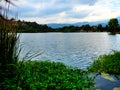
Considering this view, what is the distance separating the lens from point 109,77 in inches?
427

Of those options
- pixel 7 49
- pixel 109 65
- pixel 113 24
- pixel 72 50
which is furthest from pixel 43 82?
pixel 113 24

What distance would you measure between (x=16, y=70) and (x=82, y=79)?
267 cm

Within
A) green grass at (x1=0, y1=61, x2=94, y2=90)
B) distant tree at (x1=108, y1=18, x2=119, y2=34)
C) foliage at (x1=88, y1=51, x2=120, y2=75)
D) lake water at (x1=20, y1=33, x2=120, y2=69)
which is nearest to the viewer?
green grass at (x1=0, y1=61, x2=94, y2=90)

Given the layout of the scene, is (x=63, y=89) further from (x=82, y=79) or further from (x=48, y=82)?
(x=82, y=79)

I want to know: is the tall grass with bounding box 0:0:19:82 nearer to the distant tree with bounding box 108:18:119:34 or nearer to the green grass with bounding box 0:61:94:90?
the green grass with bounding box 0:61:94:90

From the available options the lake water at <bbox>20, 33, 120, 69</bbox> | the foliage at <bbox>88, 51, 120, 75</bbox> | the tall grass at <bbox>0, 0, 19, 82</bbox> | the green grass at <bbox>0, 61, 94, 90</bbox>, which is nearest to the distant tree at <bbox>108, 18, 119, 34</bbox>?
the lake water at <bbox>20, 33, 120, 69</bbox>

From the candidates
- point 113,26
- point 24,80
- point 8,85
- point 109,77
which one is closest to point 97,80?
point 109,77

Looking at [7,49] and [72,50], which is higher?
[7,49]

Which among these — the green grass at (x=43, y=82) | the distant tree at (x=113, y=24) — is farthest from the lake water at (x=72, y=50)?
the distant tree at (x=113, y=24)

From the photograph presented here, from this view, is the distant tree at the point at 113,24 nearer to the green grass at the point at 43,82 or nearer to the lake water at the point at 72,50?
the lake water at the point at 72,50

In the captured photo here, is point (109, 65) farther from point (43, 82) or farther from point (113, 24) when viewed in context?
point (113, 24)

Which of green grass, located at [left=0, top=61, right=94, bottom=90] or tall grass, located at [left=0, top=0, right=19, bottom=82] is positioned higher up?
tall grass, located at [left=0, top=0, right=19, bottom=82]

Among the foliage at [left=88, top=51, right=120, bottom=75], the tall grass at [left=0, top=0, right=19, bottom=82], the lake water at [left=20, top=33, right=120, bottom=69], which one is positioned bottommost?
the lake water at [left=20, top=33, right=120, bottom=69]

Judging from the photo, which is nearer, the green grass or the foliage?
the green grass
